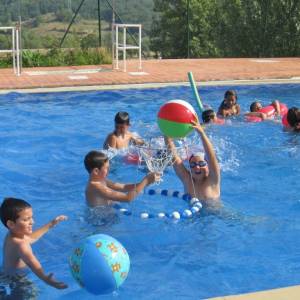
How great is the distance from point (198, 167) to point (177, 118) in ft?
1.79

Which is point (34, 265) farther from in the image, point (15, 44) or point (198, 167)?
point (15, 44)

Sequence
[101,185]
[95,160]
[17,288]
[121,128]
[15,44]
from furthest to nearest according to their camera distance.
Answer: [15,44], [121,128], [101,185], [95,160], [17,288]

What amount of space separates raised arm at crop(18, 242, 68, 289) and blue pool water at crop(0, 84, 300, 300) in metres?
0.52

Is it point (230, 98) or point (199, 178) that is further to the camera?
point (230, 98)

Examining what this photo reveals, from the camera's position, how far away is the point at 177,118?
232 inches

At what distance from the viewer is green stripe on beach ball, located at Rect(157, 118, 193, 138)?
5.89 metres

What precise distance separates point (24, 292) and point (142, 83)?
10277 mm

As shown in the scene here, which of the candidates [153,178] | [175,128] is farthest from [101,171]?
[175,128]

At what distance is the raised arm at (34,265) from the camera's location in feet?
13.3

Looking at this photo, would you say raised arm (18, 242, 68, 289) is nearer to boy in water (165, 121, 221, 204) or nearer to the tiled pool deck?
boy in water (165, 121, 221, 204)

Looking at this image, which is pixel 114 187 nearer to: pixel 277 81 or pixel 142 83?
pixel 142 83

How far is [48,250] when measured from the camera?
5625mm

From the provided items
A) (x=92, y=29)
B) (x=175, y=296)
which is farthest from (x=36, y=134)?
(x=92, y=29)

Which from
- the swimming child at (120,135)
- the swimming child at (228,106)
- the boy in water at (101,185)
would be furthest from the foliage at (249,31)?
the boy in water at (101,185)
